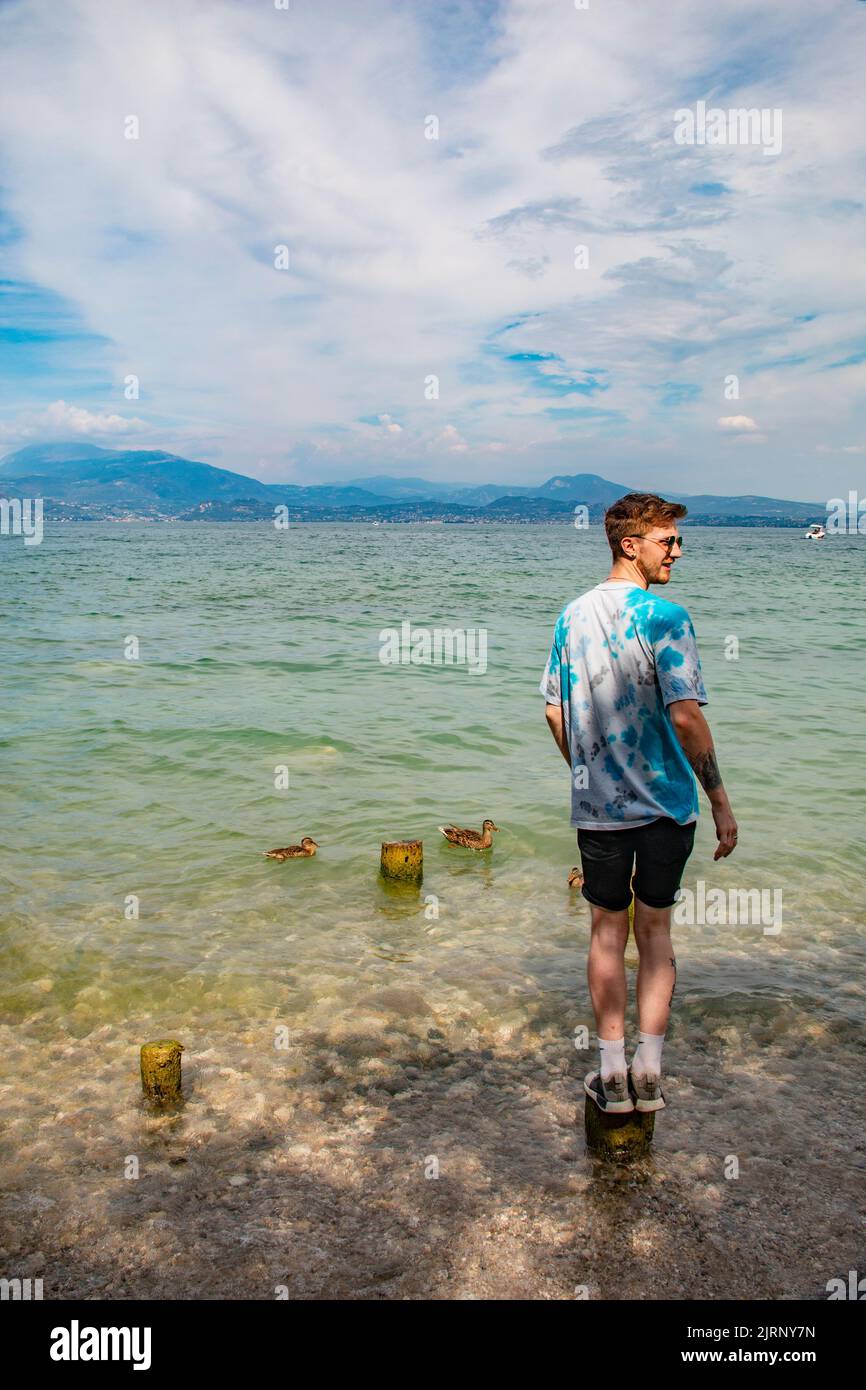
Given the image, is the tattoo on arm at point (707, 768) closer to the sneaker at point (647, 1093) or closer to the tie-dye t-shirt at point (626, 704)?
the tie-dye t-shirt at point (626, 704)

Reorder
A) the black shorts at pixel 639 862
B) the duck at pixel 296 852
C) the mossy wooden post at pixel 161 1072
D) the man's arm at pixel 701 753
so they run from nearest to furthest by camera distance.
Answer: the man's arm at pixel 701 753, the black shorts at pixel 639 862, the mossy wooden post at pixel 161 1072, the duck at pixel 296 852

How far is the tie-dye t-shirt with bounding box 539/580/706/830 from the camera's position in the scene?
4.68 meters

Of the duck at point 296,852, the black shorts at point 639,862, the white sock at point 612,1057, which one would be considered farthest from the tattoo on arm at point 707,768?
the duck at point 296,852

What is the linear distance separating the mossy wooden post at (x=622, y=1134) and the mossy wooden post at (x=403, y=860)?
4.47m

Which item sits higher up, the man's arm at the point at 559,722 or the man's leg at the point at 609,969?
the man's arm at the point at 559,722

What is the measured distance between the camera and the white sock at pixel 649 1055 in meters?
4.96

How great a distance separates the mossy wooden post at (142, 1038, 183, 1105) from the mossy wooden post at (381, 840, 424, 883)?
3.96m

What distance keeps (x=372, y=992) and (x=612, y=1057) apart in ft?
9.13

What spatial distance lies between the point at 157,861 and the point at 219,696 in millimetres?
9462

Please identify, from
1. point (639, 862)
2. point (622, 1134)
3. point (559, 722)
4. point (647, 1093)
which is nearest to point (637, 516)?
point (559, 722)

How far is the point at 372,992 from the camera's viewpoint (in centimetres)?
735

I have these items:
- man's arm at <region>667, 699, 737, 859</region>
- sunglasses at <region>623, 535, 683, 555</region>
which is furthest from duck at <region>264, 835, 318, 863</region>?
sunglasses at <region>623, 535, 683, 555</region>

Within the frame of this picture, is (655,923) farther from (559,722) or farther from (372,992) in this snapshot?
(372,992)

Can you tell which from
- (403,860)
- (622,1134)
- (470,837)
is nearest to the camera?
(622,1134)
